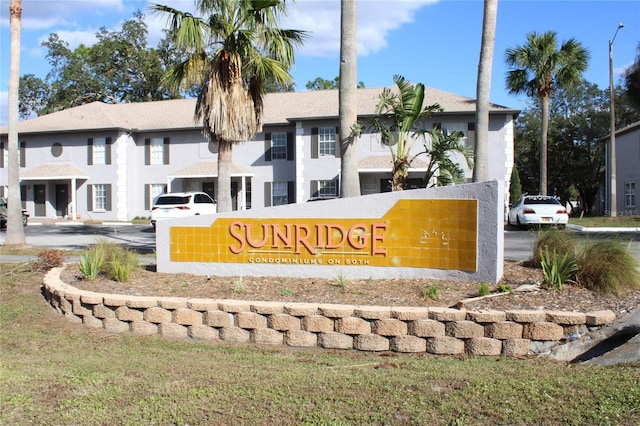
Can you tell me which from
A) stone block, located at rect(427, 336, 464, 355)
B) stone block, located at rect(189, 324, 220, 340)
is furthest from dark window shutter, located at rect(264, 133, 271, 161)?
stone block, located at rect(427, 336, 464, 355)

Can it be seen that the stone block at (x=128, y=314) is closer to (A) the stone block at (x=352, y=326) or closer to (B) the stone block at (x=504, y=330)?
(A) the stone block at (x=352, y=326)

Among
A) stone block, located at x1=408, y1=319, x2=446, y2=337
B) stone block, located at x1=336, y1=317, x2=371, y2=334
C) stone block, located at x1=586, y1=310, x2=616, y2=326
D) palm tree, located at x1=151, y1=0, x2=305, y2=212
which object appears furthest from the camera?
palm tree, located at x1=151, y1=0, x2=305, y2=212

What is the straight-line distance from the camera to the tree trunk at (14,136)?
15.6 metres

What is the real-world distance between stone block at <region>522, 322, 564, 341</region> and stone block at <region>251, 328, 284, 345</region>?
8.72ft

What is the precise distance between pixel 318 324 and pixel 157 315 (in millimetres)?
2107

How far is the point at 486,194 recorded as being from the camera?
303 inches

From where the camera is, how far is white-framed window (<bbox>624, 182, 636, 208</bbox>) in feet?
112

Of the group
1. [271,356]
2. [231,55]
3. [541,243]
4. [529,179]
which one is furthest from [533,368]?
[529,179]

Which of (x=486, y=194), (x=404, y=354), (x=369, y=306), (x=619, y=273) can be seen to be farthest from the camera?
(x=486, y=194)

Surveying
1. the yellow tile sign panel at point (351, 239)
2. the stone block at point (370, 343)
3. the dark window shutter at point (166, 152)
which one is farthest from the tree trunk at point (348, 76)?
the dark window shutter at point (166, 152)

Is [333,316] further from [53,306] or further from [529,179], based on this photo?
[529,179]

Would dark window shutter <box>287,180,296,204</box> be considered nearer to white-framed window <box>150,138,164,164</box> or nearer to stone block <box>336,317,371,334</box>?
white-framed window <box>150,138,164,164</box>

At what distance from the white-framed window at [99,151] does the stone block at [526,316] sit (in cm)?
3097

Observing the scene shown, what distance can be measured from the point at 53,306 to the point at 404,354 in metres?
5.45
